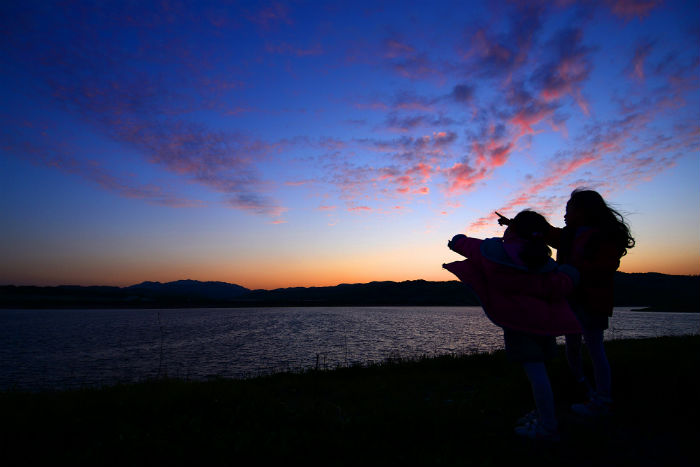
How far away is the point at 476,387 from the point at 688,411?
2.99 meters

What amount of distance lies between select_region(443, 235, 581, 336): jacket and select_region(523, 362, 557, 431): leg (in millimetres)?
400

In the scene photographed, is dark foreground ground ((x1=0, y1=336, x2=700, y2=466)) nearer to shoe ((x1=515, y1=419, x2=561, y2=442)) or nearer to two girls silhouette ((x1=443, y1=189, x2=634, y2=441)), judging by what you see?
shoe ((x1=515, y1=419, x2=561, y2=442))

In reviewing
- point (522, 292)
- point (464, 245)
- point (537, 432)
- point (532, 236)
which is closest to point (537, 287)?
point (522, 292)

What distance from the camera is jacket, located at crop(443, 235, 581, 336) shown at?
11.9 feet

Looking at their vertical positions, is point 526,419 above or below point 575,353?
below

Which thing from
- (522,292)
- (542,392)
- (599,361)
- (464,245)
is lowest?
(542,392)

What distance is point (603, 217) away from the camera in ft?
14.9

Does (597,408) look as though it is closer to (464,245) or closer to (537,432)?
(537,432)

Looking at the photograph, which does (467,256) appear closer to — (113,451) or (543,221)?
(543,221)

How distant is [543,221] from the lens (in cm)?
399

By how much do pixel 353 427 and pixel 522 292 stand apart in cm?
242

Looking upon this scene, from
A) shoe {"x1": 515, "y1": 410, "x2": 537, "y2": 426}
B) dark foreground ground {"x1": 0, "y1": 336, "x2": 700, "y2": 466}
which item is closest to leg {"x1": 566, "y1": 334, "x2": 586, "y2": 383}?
dark foreground ground {"x1": 0, "y1": 336, "x2": 700, "y2": 466}

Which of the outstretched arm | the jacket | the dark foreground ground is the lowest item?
the dark foreground ground

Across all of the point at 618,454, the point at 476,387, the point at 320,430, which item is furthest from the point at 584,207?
the point at 320,430
